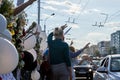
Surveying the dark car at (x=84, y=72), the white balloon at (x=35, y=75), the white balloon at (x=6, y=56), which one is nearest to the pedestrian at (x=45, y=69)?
the white balloon at (x=35, y=75)

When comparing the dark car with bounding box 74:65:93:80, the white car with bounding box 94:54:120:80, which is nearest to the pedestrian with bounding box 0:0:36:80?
the white car with bounding box 94:54:120:80

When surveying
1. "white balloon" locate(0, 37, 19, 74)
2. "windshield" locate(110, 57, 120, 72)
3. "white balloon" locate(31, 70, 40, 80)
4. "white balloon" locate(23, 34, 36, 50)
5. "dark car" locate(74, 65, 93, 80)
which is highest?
"white balloon" locate(23, 34, 36, 50)

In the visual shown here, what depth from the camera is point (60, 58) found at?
24.4ft

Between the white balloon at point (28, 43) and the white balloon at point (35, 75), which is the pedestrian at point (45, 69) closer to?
the white balloon at point (35, 75)

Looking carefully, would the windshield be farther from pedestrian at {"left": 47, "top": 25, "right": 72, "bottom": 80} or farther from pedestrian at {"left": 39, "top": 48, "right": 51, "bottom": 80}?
pedestrian at {"left": 47, "top": 25, "right": 72, "bottom": 80}

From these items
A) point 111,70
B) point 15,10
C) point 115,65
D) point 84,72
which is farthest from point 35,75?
point 84,72

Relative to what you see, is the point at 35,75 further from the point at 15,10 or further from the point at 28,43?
the point at 15,10

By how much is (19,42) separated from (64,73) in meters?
1.13

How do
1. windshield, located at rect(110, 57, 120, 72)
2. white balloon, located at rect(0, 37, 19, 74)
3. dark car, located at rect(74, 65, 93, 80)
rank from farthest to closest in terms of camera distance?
dark car, located at rect(74, 65, 93, 80) < windshield, located at rect(110, 57, 120, 72) < white balloon, located at rect(0, 37, 19, 74)

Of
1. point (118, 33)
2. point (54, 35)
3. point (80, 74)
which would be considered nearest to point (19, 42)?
point (54, 35)

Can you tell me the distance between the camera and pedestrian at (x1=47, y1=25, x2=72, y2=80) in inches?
289

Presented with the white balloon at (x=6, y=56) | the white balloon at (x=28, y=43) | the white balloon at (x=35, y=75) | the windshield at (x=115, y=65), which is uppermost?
the white balloon at (x=28, y=43)

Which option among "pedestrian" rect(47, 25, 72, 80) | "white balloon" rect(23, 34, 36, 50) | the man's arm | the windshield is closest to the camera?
the man's arm

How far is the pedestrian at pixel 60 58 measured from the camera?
7348 millimetres
